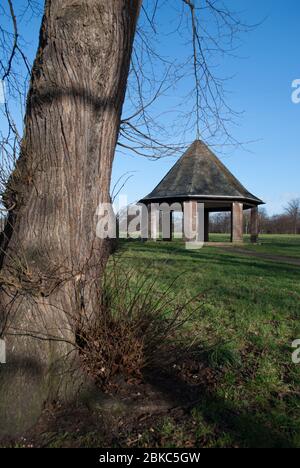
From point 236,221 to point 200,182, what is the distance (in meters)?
2.90

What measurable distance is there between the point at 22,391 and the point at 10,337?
1.25ft

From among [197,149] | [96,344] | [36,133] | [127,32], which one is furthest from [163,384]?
[197,149]

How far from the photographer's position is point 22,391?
8.43ft

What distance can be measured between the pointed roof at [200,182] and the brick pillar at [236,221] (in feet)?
1.41

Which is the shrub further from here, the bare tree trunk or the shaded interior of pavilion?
the shaded interior of pavilion

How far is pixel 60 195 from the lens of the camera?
9.33ft

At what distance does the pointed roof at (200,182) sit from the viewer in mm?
19688

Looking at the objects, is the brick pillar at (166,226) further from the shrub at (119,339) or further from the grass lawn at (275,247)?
the shrub at (119,339)

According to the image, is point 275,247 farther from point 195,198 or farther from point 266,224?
point 266,224

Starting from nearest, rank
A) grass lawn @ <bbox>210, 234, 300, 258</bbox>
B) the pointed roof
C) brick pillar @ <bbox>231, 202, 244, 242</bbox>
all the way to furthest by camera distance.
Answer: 1. grass lawn @ <bbox>210, 234, 300, 258</bbox>
2. the pointed roof
3. brick pillar @ <bbox>231, 202, 244, 242</bbox>

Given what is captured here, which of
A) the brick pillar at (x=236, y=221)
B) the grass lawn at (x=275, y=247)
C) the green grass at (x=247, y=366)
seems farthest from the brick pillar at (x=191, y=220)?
the green grass at (x=247, y=366)

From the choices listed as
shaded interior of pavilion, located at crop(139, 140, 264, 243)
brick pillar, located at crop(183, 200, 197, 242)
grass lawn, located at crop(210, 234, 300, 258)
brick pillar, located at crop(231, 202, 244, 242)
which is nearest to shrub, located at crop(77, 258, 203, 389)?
grass lawn, located at crop(210, 234, 300, 258)

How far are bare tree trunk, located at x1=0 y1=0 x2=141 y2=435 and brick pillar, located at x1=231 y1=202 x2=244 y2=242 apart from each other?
1772cm

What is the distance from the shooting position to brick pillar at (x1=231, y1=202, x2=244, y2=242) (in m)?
20.1
